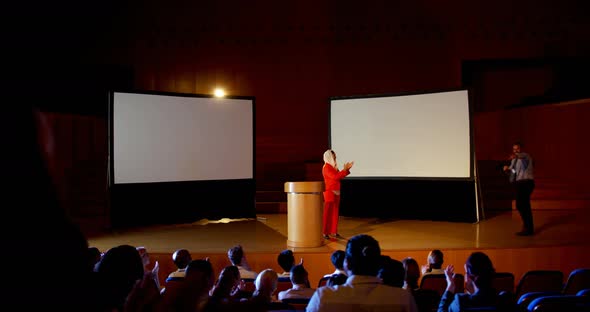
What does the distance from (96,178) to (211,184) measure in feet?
10.5

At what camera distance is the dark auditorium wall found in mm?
11250

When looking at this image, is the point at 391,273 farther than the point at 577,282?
No

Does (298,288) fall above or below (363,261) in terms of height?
below

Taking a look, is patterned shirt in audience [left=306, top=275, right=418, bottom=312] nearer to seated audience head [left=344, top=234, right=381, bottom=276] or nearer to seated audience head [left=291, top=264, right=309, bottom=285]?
seated audience head [left=344, top=234, right=381, bottom=276]

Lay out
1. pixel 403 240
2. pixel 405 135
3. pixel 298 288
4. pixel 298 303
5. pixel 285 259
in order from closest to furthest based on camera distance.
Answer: pixel 298 303, pixel 298 288, pixel 285 259, pixel 403 240, pixel 405 135

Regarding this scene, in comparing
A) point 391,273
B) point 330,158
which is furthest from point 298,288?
point 330,158

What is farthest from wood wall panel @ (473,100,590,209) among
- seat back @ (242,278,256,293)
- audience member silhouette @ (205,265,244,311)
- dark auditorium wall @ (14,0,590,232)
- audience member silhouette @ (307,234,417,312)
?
audience member silhouette @ (307,234,417,312)

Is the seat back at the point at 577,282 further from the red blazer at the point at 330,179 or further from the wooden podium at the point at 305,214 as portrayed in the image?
the red blazer at the point at 330,179

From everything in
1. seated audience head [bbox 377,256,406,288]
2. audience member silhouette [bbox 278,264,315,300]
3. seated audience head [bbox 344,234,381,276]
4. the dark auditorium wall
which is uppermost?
the dark auditorium wall

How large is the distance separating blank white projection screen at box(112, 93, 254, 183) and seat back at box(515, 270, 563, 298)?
18.8ft

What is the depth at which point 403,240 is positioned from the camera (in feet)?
20.3

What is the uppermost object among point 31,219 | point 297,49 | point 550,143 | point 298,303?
point 297,49

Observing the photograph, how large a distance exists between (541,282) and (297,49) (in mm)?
9322

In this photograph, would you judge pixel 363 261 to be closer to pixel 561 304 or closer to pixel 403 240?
pixel 561 304
